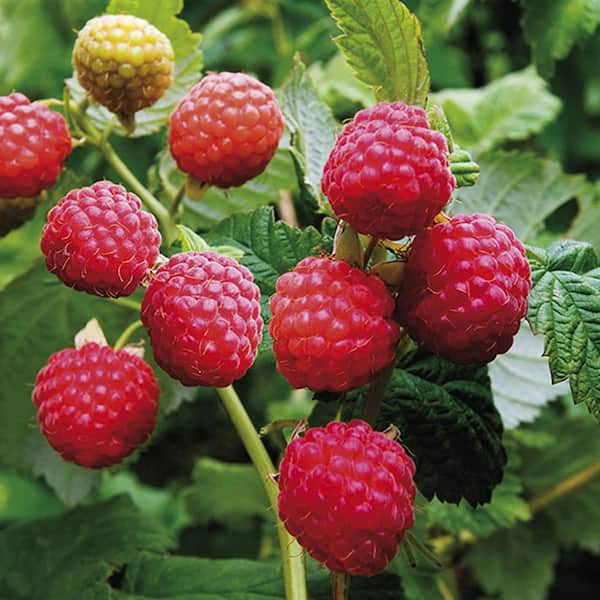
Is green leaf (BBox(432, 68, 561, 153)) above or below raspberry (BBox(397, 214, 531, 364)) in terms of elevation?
below

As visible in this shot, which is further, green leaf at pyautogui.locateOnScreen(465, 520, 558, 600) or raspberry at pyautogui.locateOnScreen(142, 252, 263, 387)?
green leaf at pyautogui.locateOnScreen(465, 520, 558, 600)

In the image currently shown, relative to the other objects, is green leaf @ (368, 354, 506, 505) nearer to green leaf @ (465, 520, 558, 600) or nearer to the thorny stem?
the thorny stem

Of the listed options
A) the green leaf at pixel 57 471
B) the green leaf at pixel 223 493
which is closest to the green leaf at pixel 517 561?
the green leaf at pixel 223 493

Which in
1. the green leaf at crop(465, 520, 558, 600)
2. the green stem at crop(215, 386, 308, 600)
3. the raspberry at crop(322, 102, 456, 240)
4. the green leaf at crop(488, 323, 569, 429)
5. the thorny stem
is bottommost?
the green leaf at crop(465, 520, 558, 600)

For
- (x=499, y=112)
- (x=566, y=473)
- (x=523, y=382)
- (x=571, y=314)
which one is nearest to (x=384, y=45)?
(x=571, y=314)

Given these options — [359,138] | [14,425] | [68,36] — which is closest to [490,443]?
[359,138]

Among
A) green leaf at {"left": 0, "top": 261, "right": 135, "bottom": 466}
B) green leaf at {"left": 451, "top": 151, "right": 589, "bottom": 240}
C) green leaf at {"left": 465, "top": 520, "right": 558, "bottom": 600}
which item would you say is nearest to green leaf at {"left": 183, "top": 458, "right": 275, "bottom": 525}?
green leaf at {"left": 465, "top": 520, "right": 558, "bottom": 600}

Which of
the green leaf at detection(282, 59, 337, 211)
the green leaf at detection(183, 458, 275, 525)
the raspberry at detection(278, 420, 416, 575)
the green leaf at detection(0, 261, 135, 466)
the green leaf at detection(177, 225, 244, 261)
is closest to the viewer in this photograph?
the raspberry at detection(278, 420, 416, 575)
